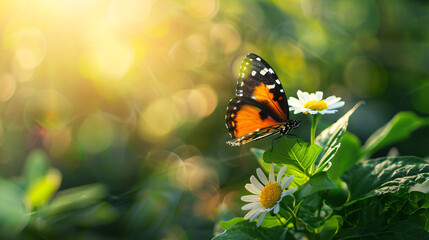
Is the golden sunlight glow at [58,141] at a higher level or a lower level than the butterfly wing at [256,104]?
lower

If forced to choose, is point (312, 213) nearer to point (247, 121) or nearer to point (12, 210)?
point (247, 121)

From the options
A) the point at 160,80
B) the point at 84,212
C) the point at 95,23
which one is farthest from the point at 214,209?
the point at 95,23

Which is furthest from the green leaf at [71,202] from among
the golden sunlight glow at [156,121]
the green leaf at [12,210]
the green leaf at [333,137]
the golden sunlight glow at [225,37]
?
the golden sunlight glow at [225,37]

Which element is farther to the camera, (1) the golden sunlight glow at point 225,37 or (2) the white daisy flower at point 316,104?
(1) the golden sunlight glow at point 225,37

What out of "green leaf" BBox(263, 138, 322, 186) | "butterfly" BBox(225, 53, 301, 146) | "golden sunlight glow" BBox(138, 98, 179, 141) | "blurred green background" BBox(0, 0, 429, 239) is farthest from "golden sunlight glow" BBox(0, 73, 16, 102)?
"green leaf" BBox(263, 138, 322, 186)

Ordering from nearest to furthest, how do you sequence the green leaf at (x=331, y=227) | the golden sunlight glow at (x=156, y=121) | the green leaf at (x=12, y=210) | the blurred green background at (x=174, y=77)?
the green leaf at (x=331, y=227), the green leaf at (x=12, y=210), the blurred green background at (x=174, y=77), the golden sunlight glow at (x=156, y=121)

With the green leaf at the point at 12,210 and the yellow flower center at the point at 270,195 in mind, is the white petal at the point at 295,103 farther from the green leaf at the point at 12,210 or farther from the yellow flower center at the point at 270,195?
the green leaf at the point at 12,210

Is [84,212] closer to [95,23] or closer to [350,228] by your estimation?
[350,228]
